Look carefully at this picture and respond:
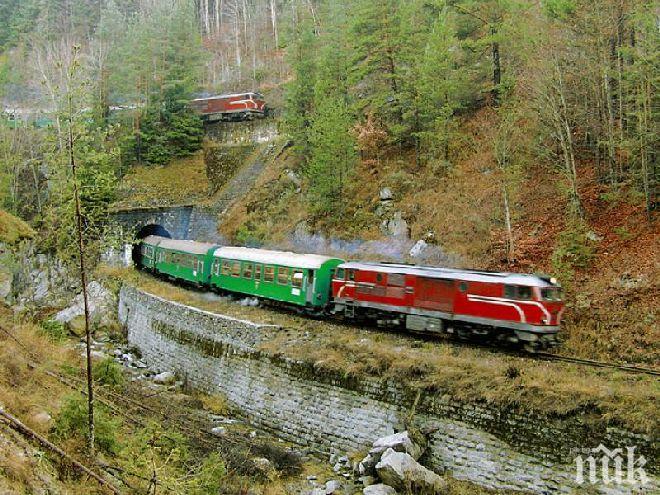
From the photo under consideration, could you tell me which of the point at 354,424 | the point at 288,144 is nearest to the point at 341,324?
the point at 354,424

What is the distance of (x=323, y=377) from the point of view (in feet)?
45.2

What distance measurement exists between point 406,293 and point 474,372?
4056mm

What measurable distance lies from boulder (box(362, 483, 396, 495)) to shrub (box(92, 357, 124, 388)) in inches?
254

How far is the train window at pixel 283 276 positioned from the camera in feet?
61.3

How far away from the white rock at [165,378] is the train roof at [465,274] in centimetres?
751

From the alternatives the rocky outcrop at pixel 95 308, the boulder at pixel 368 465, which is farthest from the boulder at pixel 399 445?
the rocky outcrop at pixel 95 308

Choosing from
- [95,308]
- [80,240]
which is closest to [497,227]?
[80,240]

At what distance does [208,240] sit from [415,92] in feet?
49.3

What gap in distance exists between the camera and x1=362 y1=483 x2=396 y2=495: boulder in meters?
10.4

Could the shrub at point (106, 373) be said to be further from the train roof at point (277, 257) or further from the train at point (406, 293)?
the train roof at point (277, 257)

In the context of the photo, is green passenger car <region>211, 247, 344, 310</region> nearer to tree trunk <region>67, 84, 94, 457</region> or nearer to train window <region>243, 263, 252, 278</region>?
train window <region>243, 263, 252, 278</region>

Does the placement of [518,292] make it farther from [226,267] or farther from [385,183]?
[385,183]

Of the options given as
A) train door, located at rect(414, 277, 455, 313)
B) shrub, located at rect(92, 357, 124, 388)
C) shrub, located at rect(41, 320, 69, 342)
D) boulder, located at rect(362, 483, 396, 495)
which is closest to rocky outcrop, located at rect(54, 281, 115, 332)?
shrub, located at rect(41, 320, 69, 342)

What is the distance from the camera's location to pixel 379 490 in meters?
10.5
